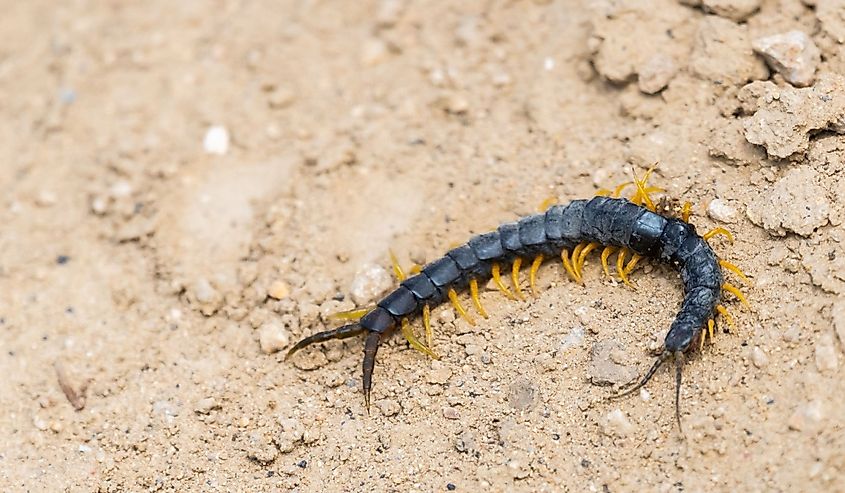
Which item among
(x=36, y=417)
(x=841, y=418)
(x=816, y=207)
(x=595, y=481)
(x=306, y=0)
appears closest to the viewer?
(x=841, y=418)

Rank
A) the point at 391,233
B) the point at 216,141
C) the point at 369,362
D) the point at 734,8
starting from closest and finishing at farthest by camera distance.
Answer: the point at 369,362, the point at 734,8, the point at 391,233, the point at 216,141

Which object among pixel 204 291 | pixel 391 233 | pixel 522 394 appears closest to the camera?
pixel 522 394

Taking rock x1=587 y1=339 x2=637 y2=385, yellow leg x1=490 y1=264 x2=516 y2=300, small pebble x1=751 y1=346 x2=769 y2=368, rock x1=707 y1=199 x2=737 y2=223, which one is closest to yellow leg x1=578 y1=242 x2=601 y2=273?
yellow leg x1=490 y1=264 x2=516 y2=300

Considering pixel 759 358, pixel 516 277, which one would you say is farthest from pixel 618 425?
pixel 516 277

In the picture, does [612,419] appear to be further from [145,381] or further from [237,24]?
[237,24]

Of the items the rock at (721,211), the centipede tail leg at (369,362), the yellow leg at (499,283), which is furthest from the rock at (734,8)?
the centipede tail leg at (369,362)

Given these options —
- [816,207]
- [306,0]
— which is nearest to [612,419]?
[816,207]

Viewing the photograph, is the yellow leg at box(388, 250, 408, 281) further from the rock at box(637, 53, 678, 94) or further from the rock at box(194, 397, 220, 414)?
the rock at box(637, 53, 678, 94)

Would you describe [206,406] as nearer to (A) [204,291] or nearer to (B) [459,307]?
(A) [204,291]
